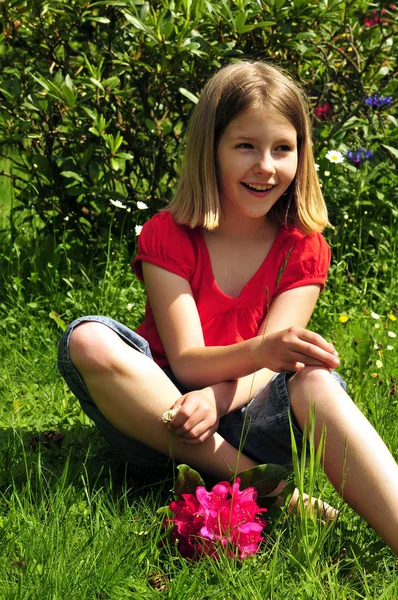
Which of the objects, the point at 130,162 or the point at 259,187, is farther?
the point at 130,162

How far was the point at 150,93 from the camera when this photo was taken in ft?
11.7

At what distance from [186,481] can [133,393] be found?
0.85ft

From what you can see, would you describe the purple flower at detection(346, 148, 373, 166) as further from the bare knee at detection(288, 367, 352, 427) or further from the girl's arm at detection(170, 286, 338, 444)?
the bare knee at detection(288, 367, 352, 427)

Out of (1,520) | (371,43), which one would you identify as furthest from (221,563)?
(371,43)

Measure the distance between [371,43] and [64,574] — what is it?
2.75m

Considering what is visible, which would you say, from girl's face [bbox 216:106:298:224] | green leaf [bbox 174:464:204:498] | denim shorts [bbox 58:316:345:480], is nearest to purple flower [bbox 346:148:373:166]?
girl's face [bbox 216:106:298:224]

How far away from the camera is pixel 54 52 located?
355 centimetres

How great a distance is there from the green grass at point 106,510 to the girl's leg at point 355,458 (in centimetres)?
7

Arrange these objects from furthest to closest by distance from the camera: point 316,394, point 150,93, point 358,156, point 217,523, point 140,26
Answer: point 358,156 < point 150,93 < point 140,26 < point 316,394 < point 217,523

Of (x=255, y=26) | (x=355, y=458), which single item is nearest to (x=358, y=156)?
(x=255, y=26)

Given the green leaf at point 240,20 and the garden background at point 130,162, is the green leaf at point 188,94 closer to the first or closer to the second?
the garden background at point 130,162

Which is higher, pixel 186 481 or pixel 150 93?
pixel 150 93

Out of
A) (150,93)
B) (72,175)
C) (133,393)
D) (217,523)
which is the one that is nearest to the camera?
(217,523)

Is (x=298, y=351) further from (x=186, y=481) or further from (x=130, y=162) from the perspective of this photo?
(x=130, y=162)
